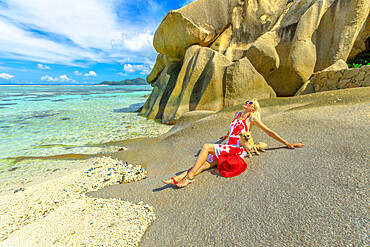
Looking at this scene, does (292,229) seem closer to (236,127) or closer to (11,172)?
(236,127)

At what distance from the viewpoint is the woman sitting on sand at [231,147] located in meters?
2.84

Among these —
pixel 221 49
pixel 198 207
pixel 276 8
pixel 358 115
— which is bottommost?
pixel 198 207

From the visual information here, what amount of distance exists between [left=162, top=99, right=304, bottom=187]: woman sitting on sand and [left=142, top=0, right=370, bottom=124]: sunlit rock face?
5290mm

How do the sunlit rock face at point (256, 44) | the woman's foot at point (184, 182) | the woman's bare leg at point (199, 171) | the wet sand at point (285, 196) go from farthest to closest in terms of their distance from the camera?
the sunlit rock face at point (256, 44)
the woman's bare leg at point (199, 171)
the woman's foot at point (184, 182)
the wet sand at point (285, 196)

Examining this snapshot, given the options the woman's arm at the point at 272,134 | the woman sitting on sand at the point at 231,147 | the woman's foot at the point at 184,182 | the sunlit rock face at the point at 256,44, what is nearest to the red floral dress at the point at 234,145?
→ the woman sitting on sand at the point at 231,147

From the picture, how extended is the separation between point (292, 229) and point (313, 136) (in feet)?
7.00

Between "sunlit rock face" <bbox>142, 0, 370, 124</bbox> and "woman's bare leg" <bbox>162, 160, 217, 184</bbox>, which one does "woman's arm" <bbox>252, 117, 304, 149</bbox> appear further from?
"sunlit rock face" <bbox>142, 0, 370, 124</bbox>

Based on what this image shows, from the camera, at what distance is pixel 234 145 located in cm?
296

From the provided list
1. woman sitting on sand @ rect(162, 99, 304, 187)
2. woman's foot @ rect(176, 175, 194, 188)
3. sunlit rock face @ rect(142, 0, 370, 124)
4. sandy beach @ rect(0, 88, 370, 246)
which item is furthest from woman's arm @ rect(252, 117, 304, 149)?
sunlit rock face @ rect(142, 0, 370, 124)

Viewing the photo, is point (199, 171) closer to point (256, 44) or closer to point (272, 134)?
point (272, 134)

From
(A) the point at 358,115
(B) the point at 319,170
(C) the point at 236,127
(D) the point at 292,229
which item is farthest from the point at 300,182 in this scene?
(A) the point at 358,115

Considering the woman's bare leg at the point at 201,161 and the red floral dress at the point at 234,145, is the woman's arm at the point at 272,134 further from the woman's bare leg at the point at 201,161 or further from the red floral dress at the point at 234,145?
the woman's bare leg at the point at 201,161

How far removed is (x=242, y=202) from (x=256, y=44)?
861cm

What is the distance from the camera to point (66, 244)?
2.25m
